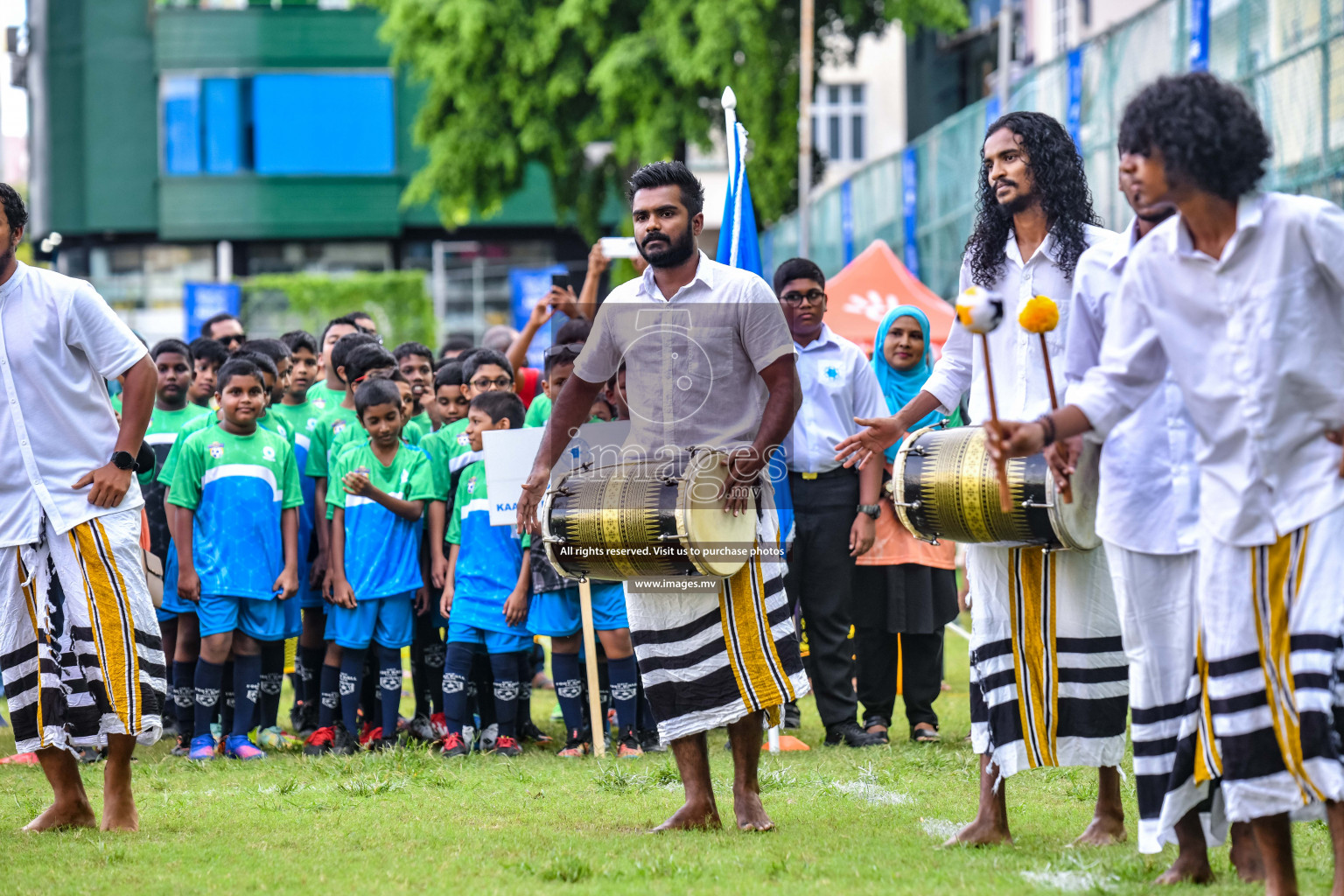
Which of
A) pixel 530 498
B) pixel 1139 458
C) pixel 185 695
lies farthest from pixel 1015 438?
pixel 185 695

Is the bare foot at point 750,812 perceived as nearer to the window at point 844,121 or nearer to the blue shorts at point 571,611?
the blue shorts at point 571,611

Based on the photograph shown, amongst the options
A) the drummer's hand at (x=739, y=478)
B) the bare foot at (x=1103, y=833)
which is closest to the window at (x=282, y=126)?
the drummer's hand at (x=739, y=478)

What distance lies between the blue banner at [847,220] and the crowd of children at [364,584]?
19293 millimetres

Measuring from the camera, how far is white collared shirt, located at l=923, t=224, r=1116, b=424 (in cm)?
561

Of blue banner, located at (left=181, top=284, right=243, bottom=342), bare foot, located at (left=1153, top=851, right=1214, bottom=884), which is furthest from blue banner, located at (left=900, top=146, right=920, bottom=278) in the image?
bare foot, located at (left=1153, top=851, right=1214, bottom=884)

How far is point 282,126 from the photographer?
40.9 m

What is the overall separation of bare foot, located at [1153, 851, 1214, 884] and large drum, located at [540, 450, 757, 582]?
1.84m

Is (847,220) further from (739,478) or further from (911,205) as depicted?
(739,478)

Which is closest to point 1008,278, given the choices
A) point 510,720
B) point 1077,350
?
point 1077,350

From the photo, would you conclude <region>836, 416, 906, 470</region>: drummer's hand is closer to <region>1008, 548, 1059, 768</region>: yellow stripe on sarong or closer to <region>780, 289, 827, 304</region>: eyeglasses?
<region>1008, 548, 1059, 768</region>: yellow stripe on sarong

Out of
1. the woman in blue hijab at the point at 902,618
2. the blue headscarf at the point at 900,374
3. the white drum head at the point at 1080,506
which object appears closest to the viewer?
the white drum head at the point at 1080,506

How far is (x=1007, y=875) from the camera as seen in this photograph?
5.01 meters

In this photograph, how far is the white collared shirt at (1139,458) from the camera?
486cm

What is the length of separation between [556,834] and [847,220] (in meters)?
23.0
